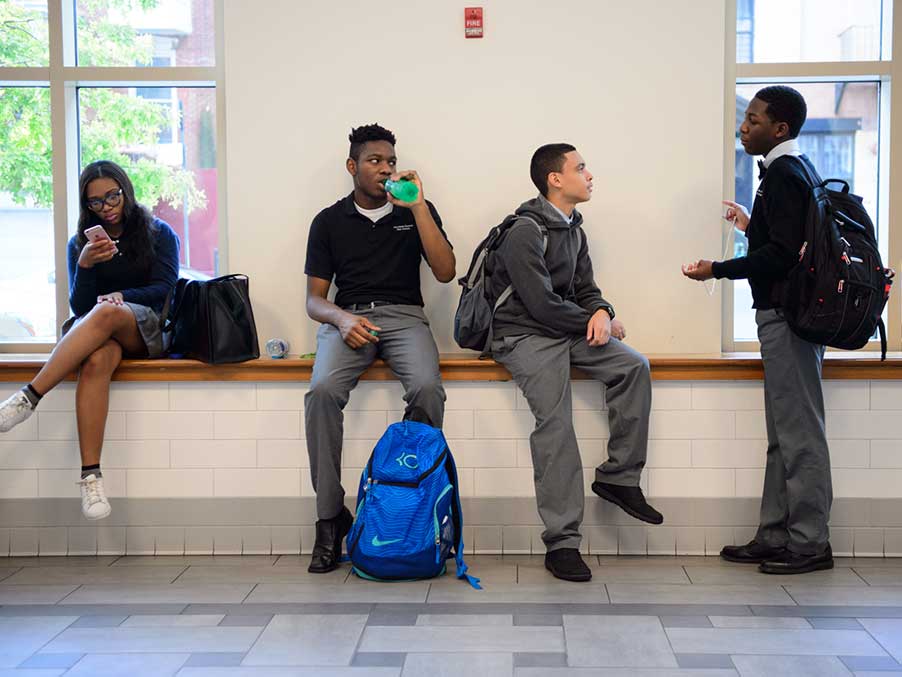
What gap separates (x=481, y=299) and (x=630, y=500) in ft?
2.92

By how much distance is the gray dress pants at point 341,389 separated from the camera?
3.56 metres

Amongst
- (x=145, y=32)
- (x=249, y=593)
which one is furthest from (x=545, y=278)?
(x=145, y=32)

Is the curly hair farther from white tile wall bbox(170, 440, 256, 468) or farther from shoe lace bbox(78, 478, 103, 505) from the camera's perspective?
shoe lace bbox(78, 478, 103, 505)

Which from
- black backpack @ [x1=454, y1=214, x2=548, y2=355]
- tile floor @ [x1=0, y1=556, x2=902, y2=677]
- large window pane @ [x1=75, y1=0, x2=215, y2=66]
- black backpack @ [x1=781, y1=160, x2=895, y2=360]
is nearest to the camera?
tile floor @ [x1=0, y1=556, x2=902, y2=677]

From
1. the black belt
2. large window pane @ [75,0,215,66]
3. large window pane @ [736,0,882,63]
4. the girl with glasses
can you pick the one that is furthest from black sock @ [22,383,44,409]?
large window pane @ [736,0,882,63]

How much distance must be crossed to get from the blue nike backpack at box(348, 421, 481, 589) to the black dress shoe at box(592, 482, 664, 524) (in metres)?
0.53

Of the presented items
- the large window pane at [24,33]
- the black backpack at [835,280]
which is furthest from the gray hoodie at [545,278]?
the large window pane at [24,33]

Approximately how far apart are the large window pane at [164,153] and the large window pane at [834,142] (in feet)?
7.45

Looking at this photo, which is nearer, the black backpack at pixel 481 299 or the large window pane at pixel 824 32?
the black backpack at pixel 481 299

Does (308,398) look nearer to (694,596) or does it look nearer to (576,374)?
(576,374)

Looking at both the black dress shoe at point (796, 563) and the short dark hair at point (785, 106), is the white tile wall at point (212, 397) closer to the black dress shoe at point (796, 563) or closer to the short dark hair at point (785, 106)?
the black dress shoe at point (796, 563)

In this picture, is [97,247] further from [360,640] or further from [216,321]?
[360,640]

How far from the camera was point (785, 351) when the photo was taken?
3453 millimetres

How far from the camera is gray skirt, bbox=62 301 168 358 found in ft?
12.5
